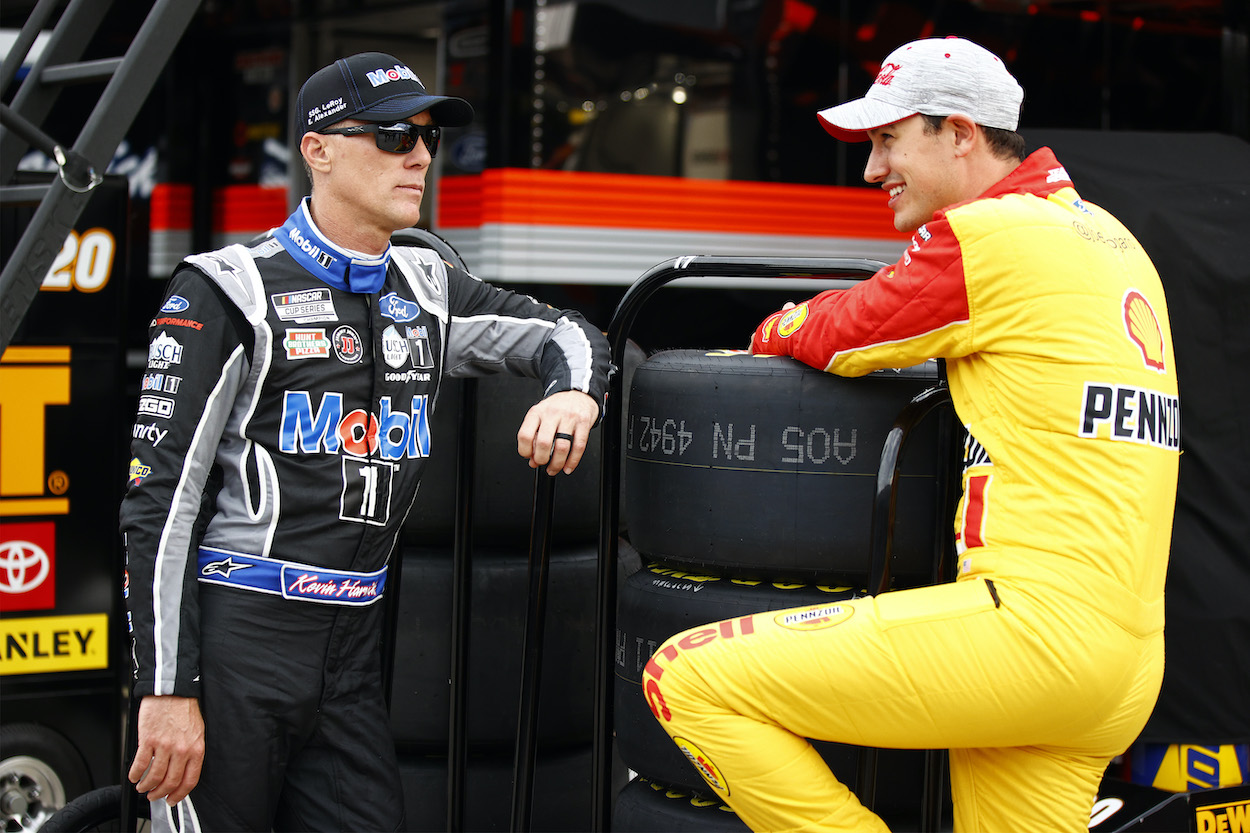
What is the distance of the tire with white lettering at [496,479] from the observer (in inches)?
108

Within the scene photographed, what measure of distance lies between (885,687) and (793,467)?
0.49 m

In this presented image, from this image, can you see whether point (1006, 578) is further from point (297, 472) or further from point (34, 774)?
point (34, 774)

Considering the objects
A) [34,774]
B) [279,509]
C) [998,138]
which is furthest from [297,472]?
[34,774]

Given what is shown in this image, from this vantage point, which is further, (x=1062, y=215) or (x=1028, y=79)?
(x=1028, y=79)

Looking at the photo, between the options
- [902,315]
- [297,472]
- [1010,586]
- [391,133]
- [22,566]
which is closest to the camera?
[1010,586]

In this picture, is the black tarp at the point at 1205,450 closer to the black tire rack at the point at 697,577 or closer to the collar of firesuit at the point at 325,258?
the black tire rack at the point at 697,577

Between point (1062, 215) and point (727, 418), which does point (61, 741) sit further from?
point (1062, 215)

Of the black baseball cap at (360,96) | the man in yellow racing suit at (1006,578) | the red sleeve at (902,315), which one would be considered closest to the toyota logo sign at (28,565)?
the black baseball cap at (360,96)

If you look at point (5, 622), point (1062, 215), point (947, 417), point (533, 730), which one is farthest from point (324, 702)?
point (5, 622)

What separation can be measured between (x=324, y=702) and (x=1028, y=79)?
5545 mm

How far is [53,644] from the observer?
3584mm

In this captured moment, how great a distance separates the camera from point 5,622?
138 inches

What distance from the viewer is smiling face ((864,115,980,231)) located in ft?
7.14

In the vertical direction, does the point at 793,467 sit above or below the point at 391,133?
below
